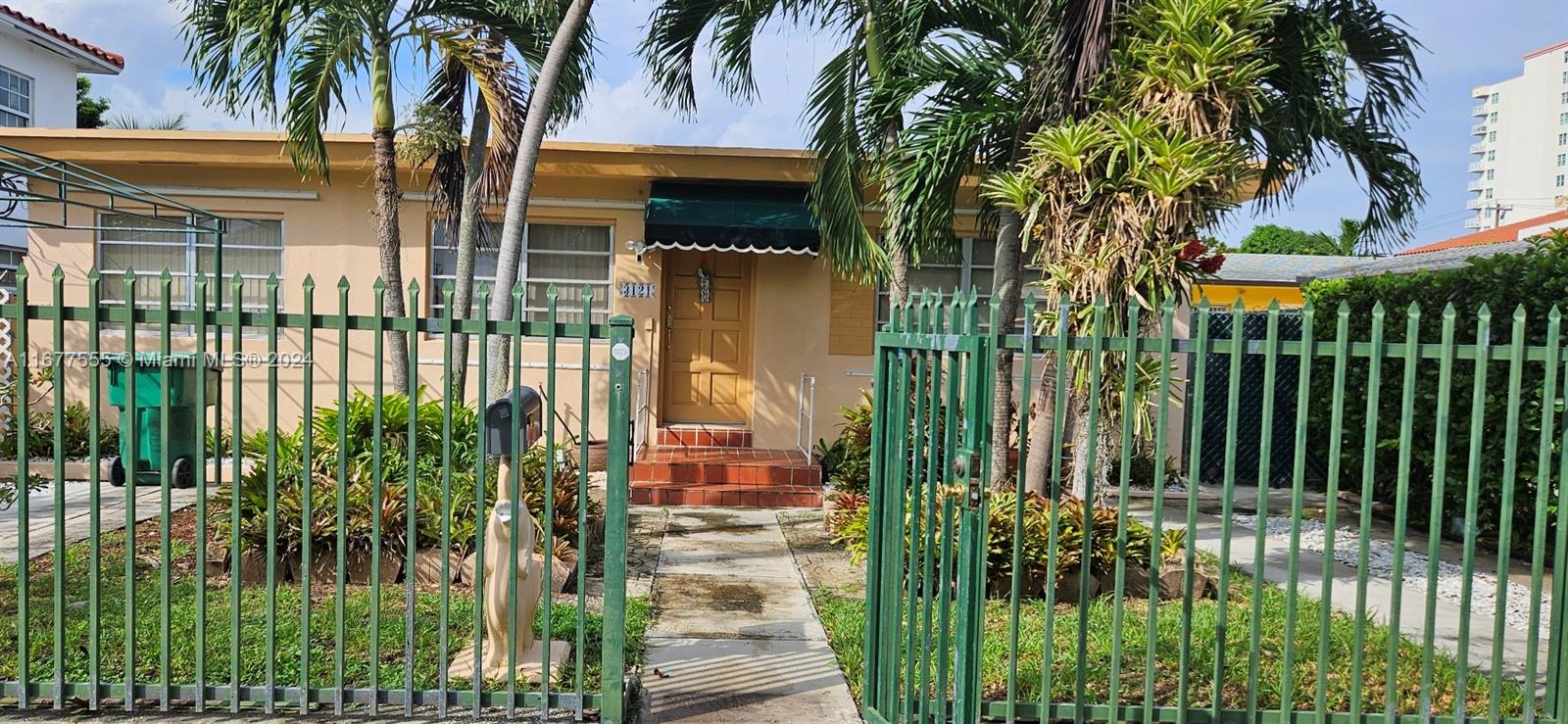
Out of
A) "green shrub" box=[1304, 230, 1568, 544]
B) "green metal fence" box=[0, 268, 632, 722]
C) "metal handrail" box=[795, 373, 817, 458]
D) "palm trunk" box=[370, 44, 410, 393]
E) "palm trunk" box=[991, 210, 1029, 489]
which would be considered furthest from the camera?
"metal handrail" box=[795, 373, 817, 458]

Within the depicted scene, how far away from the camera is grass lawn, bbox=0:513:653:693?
4.57m

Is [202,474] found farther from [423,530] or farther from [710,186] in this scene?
[710,186]

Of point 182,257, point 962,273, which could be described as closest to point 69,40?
point 182,257

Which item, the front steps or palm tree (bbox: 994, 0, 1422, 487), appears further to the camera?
the front steps

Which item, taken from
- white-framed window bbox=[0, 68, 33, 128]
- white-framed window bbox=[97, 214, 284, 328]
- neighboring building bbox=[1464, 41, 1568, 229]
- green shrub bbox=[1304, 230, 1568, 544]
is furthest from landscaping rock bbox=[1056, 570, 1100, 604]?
neighboring building bbox=[1464, 41, 1568, 229]

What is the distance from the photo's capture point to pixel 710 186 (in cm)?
1051

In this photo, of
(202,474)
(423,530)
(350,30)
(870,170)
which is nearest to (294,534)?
(423,530)

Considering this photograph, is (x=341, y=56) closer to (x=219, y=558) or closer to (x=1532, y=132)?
(x=219, y=558)

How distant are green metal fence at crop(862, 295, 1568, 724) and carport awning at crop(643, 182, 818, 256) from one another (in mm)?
3419

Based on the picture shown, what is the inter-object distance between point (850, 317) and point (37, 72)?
16009 millimetres

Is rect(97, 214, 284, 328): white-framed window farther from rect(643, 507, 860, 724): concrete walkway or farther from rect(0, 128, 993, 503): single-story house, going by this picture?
rect(643, 507, 860, 724): concrete walkway

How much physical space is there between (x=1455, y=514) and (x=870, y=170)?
5.27 metres

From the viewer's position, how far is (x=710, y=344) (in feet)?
36.9

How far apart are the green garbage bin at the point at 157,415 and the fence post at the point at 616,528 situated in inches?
60.5
